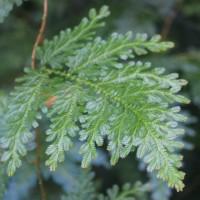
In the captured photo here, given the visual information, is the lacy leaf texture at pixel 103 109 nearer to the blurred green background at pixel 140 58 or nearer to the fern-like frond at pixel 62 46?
the fern-like frond at pixel 62 46

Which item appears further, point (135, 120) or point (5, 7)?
point (5, 7)

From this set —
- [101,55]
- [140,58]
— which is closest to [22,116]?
[101,55]

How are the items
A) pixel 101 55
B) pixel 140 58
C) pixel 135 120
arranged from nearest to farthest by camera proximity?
pixel 135 120, pixel 101 55, pixel 140 58

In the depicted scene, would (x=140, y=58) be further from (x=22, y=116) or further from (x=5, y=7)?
(x=22, y=116)

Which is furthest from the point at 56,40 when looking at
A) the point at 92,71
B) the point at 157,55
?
→ the point at 157,55

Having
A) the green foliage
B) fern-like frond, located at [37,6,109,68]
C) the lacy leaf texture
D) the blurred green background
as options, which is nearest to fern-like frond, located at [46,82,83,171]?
the lacy leaf texture

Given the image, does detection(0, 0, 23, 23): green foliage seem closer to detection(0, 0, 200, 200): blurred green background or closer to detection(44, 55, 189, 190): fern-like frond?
detection(44, 55, 189, 190): fern-like frond

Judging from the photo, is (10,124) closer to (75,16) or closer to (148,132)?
(148,132)
